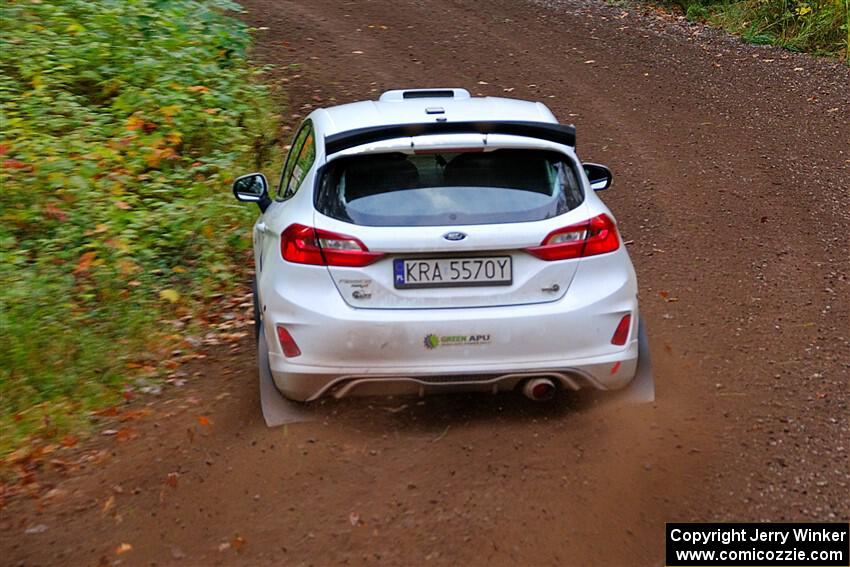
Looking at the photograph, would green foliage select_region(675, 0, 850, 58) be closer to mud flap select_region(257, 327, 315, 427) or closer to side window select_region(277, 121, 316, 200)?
side window select_region(277, 121, 316, 200)

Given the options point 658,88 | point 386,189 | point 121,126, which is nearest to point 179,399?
point 386,189

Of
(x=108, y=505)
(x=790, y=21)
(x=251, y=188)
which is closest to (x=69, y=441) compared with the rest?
(x=108, y=505)

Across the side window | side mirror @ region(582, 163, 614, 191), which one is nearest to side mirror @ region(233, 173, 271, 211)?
the side window

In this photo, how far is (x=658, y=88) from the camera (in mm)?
14867

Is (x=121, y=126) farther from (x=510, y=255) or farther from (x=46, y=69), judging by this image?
(x=510, y=255)

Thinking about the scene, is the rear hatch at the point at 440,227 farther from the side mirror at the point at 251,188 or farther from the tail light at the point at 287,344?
the side mirror at the point at 251,188

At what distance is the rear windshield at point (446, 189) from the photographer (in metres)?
5.08

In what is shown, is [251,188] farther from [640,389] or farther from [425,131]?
[640,389]

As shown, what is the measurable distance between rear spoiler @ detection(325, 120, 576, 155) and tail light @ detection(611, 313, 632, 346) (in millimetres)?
972

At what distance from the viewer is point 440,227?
5016 millimetres

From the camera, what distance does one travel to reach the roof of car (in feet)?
17.8

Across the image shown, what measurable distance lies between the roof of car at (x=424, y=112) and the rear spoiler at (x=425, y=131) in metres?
0.06

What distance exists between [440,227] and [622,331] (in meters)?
1.04

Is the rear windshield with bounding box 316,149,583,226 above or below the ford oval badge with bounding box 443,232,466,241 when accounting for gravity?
above
